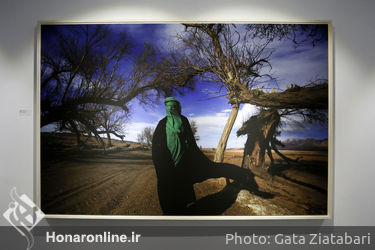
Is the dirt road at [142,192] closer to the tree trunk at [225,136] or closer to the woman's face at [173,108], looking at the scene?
the tree trunk at [225,136]

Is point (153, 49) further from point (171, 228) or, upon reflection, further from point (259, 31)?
point (171, 228)

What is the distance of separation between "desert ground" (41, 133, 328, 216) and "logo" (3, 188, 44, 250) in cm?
11

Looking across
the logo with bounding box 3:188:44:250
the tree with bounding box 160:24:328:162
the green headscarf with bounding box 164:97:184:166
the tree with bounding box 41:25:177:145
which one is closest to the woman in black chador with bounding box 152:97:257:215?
the green headscarf with bounding box 164:97:184:166

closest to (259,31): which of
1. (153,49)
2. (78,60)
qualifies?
(153,49)

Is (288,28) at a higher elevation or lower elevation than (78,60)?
higher

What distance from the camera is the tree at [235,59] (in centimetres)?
156

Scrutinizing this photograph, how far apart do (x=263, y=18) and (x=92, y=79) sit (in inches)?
46.8

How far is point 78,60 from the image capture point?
158cm

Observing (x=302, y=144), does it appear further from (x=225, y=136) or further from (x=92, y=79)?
(x=92, y=79)

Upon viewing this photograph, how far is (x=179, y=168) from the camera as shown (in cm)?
156

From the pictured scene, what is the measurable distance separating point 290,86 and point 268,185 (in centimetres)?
65

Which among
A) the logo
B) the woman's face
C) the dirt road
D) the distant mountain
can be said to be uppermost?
the woman's face

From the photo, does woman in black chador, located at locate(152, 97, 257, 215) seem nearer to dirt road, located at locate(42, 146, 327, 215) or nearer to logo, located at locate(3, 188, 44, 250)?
dirt road, located at locate(42, 146, 327, 215)

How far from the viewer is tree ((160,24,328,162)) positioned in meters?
1.56
